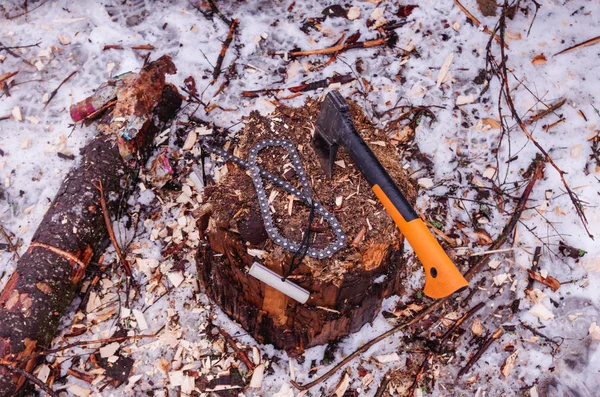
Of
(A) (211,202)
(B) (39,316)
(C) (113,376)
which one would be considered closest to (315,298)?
(A) (211,202)

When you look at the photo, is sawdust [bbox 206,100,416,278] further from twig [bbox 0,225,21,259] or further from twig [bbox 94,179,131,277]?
twig [bbox 0,225,21,259]

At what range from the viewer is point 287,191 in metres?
3.11

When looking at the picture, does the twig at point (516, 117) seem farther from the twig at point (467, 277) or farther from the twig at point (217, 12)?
the twig at point (217, 12)

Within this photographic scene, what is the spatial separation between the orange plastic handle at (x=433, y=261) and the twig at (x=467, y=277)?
1169mm

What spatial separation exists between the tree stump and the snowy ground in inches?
14.8

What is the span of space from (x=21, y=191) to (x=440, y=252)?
3.47 meters

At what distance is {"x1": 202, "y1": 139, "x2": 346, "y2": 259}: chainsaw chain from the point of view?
292cm

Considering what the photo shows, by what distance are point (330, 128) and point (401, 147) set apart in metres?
1.44

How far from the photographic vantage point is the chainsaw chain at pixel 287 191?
2.92 m

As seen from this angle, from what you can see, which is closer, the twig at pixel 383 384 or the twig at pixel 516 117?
the twig at pixel 383 384

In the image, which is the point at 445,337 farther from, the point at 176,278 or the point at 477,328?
the point at 176,278

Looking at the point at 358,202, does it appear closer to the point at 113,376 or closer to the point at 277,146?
the point at 277,146

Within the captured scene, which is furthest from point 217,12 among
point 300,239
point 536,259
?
point 536,259

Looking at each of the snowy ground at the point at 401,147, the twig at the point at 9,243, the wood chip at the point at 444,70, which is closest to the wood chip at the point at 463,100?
the snowy ground at the point at 401,147
